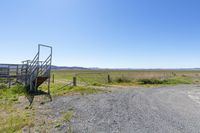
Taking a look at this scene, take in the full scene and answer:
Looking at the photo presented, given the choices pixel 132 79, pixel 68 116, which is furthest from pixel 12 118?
pixel 132 79

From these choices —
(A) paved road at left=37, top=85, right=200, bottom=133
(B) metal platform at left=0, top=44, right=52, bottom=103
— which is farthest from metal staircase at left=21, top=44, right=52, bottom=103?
(A) paved road at left=37, top=85, right=200, bottom=133

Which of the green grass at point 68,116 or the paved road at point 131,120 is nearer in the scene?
the paved road at point 131,120

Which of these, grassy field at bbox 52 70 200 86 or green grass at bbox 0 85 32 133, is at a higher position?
grassy field at bbox 52 70 200 86

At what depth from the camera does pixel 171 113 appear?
928 cm

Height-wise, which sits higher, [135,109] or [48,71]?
[48,71]

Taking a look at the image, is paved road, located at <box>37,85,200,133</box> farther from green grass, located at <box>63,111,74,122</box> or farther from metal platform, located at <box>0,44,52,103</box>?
metal platform, located at <box>0,44,52,103</box>

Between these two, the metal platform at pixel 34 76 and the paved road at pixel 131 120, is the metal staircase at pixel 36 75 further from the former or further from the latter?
the paved road at pixel 131 120

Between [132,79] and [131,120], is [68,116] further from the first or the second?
[132,79]

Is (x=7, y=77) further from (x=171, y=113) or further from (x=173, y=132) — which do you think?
(x=173, y=132)

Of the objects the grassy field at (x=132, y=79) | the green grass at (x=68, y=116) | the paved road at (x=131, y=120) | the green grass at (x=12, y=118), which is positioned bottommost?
the green grass at (x=12, y=118)

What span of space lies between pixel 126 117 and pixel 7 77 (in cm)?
1425

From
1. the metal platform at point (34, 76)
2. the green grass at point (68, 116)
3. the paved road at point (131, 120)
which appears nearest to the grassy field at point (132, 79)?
the metal platform at point (34, 76)

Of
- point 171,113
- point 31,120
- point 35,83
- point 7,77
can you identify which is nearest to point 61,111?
point 31,120

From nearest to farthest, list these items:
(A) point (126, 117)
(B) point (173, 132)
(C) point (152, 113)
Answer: (B) point (173, 132) < (A) point (126, 117) < (C) point (152, 113)
